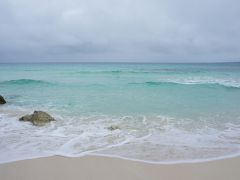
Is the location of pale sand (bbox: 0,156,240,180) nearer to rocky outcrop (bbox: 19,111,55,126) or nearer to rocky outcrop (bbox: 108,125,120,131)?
rocky outcrop (bbox: 108,125,120,131)

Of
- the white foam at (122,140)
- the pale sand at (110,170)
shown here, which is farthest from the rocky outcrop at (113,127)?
the pale sand at (110,170)

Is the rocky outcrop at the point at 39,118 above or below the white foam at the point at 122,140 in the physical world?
above

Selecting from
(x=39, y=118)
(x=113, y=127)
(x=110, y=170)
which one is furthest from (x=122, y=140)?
(x=39, y=118)

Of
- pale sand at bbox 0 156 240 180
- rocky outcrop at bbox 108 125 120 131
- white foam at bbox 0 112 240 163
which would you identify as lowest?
white foam at bbox 0 112 240 163

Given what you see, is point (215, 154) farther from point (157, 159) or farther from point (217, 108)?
point (217, 108)

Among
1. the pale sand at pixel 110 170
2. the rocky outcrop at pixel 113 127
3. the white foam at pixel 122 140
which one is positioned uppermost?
the rocky outcrop at pixel 113 127

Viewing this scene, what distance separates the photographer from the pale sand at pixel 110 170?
3760mm

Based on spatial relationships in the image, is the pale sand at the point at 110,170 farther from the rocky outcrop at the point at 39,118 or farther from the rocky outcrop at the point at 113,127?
the rocky outcrop at the point at 39,118

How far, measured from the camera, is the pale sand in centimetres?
376

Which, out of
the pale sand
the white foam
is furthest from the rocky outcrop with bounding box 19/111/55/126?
the pale sand

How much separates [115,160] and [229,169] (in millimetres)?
2237

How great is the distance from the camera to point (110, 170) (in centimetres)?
400

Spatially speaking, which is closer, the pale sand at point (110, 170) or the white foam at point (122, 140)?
the pale sand at point (110, 170)

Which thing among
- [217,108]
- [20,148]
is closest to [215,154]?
[20,148]
